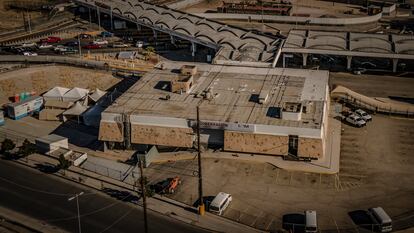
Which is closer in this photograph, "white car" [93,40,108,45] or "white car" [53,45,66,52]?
"white car" [53,45,66,52]

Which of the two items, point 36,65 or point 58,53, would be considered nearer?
point 36,65

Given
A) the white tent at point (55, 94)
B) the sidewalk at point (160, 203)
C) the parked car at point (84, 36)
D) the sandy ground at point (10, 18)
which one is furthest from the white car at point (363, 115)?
the sandy ground at point (10, 18)

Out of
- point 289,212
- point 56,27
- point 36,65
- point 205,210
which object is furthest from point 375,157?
point 56,27

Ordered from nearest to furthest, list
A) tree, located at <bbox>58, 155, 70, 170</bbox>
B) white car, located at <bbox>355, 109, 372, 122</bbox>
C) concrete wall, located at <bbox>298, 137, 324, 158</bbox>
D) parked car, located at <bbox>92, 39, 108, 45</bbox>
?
tree, located at <bbox>58, 155, 70, 170</bbox>, concrete wall, located at <bbox>298, 137, 324, 158</bbox>, white car, located at <bbox>355, 109, 372, 122</bbox>, parked car, located at <bbox>92, 39, 108, 45</bbox>

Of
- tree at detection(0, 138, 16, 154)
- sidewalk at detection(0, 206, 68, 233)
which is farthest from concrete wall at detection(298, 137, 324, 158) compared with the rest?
tree at detection(0, 138, 16, 154)

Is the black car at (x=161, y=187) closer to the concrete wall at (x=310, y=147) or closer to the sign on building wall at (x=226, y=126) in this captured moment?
the sign on building wall at (x=226, y=126)

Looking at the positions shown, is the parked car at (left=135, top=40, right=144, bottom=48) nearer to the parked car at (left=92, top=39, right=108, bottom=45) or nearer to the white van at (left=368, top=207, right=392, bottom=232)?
the parked car at (left=92, top=39, right=108, bottom=45)

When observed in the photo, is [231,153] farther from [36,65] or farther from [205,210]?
[36,65]
